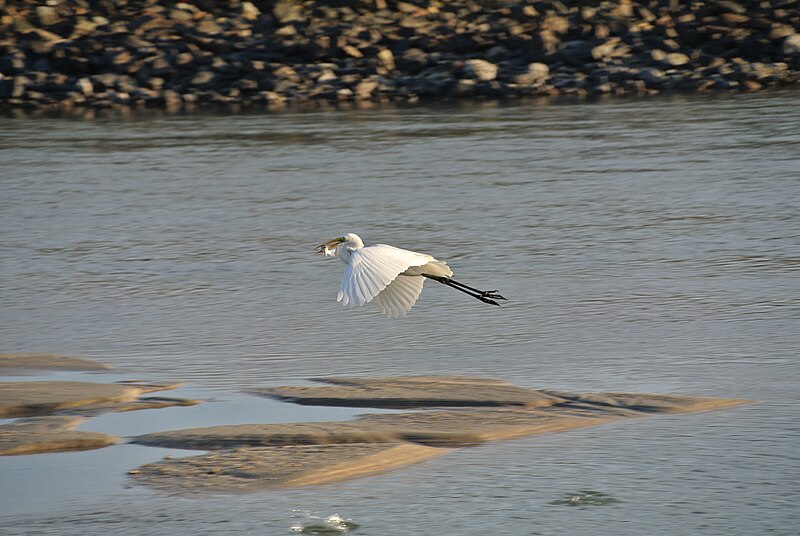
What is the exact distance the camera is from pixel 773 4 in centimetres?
2317

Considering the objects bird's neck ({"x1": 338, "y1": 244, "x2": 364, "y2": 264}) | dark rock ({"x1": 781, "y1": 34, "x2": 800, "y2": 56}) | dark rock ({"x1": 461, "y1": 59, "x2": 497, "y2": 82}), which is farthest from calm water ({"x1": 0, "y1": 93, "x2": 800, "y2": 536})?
dark rock ({"x1": 781, "y1": 34, "x2": 800, "y2": 56})

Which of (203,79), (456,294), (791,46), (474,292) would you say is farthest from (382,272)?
(791,46)

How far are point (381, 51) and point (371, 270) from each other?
16263mm

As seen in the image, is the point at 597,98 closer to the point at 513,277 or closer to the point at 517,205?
the point at 517,205

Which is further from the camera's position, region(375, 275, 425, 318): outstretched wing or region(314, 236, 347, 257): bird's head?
region(375, 275, 425, 318): outstretched wing

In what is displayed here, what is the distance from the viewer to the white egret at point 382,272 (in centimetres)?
611

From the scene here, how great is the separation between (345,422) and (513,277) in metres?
3.11

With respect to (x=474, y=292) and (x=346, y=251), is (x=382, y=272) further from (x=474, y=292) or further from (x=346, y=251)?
(x=474, y=292)

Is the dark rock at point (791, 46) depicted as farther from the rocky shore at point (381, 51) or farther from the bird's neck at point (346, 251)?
the bird's neck at point (346, 251)

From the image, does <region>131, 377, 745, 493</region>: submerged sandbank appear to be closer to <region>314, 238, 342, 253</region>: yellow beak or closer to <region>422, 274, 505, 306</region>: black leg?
<region>314, 238, 342, 253</region>: yellow beak

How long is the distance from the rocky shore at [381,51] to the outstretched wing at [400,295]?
14088 millimetres

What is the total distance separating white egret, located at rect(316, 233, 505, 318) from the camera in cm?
611

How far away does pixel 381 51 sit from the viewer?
22.2 meters

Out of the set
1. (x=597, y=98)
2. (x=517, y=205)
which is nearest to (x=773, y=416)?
(x=517, y=205)
